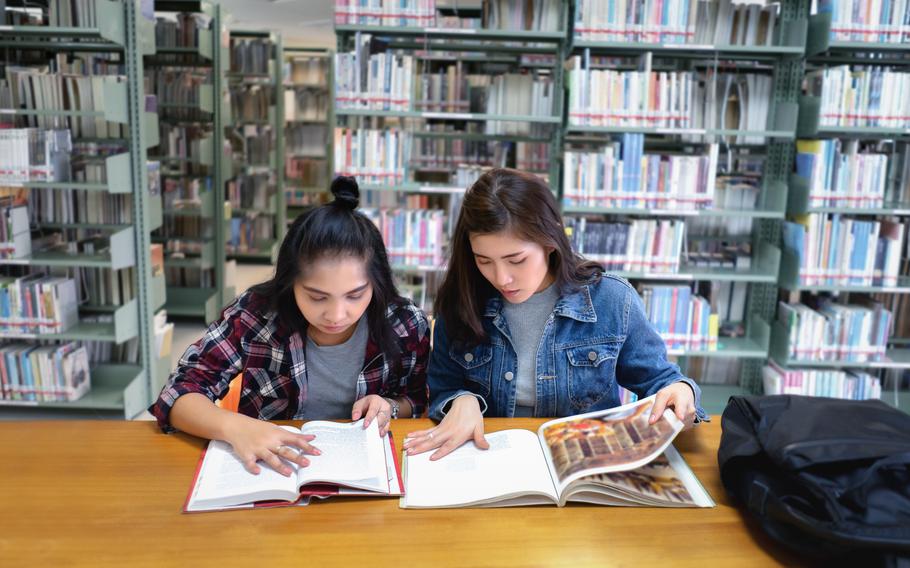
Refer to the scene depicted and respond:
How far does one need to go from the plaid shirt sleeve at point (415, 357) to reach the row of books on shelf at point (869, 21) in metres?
2.57

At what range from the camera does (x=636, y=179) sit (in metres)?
3.29

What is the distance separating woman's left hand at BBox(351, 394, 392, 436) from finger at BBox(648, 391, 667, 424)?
1.55ft

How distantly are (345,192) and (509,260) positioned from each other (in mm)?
361

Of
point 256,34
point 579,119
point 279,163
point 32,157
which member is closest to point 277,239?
point 279,163

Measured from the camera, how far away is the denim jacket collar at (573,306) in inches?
59.0

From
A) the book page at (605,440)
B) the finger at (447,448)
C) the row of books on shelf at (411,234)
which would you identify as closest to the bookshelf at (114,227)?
the row of books on shelf at (411,234)

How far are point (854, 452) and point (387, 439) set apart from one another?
0.73 metres

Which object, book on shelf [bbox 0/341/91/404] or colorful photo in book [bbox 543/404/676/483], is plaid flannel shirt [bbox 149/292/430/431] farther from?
book on shelf [bbox 0/341/91/404]

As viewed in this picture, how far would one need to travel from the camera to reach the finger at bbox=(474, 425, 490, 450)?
1237mm

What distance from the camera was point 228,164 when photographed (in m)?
5.12

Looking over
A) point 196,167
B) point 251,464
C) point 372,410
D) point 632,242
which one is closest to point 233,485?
point 251,464

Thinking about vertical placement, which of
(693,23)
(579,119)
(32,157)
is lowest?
(32,157)

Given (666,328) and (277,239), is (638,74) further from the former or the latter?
(277,239)

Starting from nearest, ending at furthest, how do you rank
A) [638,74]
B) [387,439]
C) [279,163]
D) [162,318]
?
[387,439] < [638,74] < [162,318] < [279,163]
